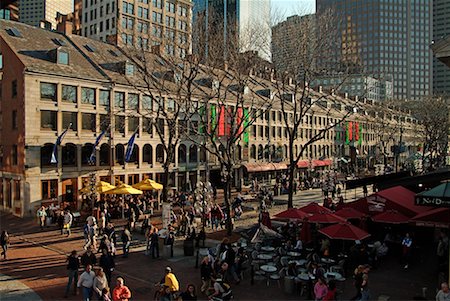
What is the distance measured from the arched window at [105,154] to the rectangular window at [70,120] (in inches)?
137

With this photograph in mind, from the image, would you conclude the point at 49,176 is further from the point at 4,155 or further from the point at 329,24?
the point at 329,24

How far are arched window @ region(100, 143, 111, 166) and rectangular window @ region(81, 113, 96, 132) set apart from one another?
6.65 ft

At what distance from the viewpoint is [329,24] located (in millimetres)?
29344

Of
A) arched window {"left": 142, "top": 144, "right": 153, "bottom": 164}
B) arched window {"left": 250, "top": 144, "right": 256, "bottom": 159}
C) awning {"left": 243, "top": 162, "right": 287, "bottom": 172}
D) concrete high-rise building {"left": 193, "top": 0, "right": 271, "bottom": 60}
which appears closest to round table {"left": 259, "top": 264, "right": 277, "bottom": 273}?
concrete high-rise building {"left": 193, "top": 0, "right": 271, "bottom": 60}

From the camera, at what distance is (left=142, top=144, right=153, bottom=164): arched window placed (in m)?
45.5

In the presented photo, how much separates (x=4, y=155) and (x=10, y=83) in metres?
6.65

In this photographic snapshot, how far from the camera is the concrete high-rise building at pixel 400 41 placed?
14825 centimetres

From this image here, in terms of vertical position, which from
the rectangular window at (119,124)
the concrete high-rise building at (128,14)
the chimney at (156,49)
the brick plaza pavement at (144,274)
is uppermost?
the concrete high-rise building at (128,14)

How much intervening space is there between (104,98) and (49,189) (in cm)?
1042

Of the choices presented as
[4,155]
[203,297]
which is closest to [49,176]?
[4,155]

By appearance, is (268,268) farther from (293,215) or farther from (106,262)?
(106,262)

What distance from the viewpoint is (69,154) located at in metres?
37.8

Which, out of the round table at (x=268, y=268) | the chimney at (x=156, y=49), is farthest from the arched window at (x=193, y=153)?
the round table at (x=268, y=268)

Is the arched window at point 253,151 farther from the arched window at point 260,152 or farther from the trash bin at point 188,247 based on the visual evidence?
the trash bin at point 188,247
